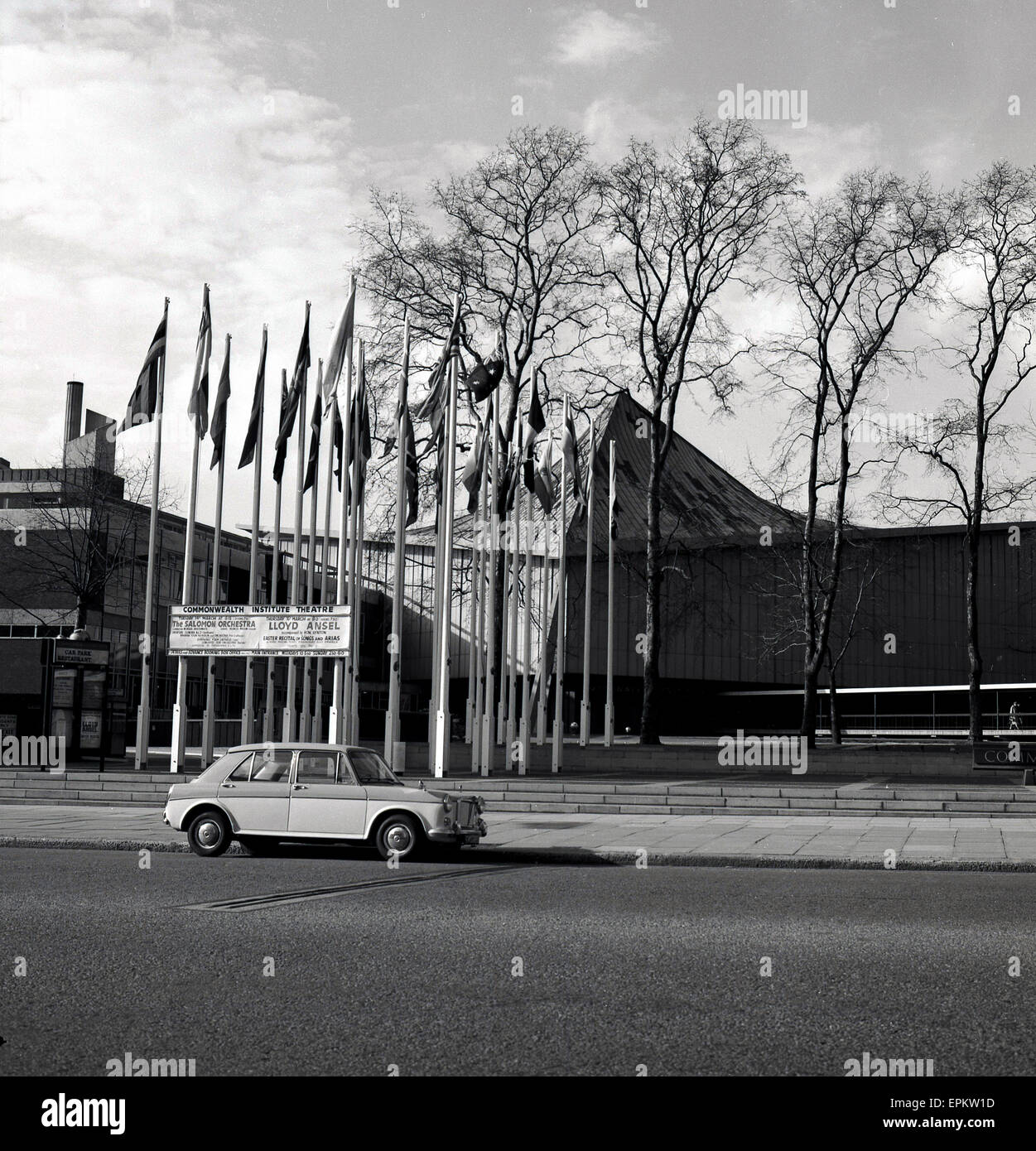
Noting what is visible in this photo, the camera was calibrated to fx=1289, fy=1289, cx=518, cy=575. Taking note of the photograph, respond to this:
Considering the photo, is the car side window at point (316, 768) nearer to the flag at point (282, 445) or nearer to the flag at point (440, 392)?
the flag at point (440, 392)

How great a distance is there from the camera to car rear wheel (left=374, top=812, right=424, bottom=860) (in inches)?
602

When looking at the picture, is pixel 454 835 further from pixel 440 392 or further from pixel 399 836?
pixel 440 392

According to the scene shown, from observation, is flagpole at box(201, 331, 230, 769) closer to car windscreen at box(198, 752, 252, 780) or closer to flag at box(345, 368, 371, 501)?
flag at box(345, 368, 371, 501)

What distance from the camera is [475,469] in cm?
3098

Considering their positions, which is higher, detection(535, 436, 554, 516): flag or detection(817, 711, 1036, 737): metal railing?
detection(535, 436, 554, 516): flag

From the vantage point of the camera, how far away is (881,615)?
60969mm

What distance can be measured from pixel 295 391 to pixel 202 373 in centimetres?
209

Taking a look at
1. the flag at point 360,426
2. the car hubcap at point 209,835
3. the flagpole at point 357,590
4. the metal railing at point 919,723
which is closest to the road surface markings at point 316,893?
the car hubcap at point 209,835

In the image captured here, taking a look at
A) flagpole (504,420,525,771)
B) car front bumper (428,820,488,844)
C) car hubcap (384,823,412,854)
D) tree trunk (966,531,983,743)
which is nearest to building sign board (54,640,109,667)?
flagpole (504,420,525,771)

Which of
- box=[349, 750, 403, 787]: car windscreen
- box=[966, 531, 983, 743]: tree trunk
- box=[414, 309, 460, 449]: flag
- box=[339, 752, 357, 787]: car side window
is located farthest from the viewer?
box=[966, 531, 983, 743]: tree trunk

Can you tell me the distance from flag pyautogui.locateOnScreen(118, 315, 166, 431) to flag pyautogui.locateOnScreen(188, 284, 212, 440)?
79 cm

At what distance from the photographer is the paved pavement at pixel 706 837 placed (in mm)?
15648

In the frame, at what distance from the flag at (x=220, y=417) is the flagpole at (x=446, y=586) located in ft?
16.8
